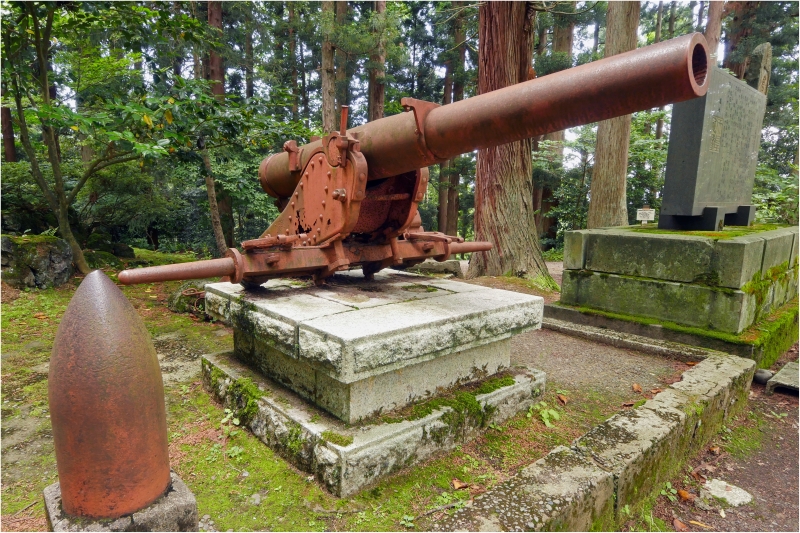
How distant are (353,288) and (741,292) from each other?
3.33 metres

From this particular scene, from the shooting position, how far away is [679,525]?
2.34 metres

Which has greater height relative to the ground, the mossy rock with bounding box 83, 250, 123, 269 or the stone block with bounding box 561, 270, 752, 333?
the stone block with bounding box 561, 270, 752, 333

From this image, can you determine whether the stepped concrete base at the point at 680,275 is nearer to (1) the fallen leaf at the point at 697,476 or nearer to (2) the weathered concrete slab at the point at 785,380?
(2) the weathered concrete slab at the point at 785,380

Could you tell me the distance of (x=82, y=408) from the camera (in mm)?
1466

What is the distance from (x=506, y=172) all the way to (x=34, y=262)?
22.6 feet

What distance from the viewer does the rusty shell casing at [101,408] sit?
1475 millimetres

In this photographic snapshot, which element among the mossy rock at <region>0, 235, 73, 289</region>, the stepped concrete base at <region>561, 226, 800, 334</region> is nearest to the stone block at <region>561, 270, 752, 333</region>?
the stepped concrete base at <region>561, 226, 800, 334</region>

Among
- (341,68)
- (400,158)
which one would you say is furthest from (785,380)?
(341,68)

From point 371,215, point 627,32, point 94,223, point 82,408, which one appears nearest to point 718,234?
point 371,215

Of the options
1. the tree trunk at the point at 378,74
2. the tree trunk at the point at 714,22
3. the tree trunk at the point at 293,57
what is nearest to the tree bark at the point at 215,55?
the tree trunk at the point at 293,57

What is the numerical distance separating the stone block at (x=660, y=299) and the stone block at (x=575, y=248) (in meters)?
0.09

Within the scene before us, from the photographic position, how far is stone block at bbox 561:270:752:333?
4039 millimetres

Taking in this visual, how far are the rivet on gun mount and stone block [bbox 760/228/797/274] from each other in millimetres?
5255

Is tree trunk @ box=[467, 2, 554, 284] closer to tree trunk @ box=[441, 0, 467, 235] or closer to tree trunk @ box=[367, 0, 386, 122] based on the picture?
tree trunk @ box=[367, 0, 386, 122]
